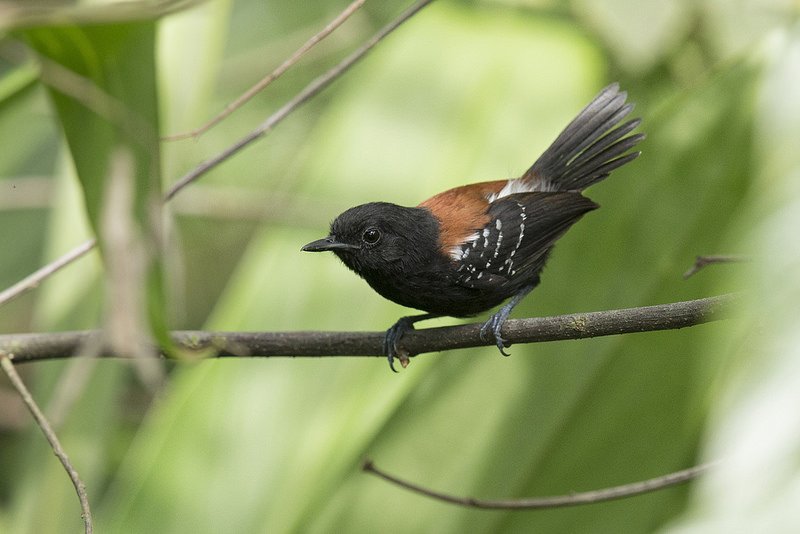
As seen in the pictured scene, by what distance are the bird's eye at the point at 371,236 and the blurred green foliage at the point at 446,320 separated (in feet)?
1.54

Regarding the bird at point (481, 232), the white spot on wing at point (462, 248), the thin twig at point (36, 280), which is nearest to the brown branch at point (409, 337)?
the thin twig at point (36, 280)

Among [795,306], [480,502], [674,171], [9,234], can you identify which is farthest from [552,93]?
[9,234]

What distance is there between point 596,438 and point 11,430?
10.4 feet

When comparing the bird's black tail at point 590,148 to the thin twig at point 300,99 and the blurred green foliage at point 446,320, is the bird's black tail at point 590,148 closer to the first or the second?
the blurred green foliage at point 446,320

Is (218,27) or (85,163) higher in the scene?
(218,27)

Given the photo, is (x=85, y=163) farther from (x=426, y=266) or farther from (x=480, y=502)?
(x=426, y=266)

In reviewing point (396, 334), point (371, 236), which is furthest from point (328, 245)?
point (396, 334)

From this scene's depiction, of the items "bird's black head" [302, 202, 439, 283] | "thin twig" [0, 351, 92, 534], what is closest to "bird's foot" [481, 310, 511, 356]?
"bird's black head" [302, 202, 439, 283]

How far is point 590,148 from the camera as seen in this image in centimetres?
340

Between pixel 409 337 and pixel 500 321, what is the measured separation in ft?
0.95

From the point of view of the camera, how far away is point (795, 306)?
986 millimetres

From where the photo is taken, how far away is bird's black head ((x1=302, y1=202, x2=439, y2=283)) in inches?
114

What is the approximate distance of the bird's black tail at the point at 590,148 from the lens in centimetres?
327

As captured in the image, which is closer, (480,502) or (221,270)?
(480,502)
